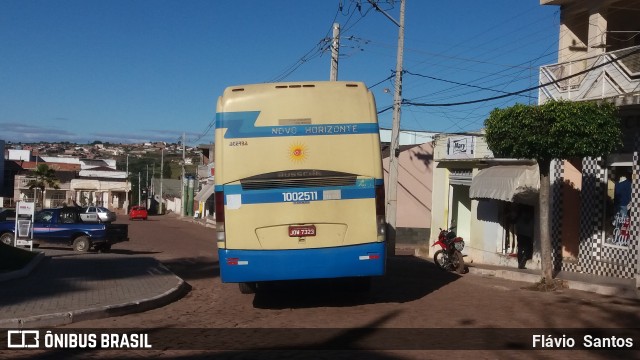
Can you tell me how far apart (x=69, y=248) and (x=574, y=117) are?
65.4ft

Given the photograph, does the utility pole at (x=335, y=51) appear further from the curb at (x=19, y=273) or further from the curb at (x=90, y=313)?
the curb at (x=90, y=313)

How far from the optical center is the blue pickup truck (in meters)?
25.1

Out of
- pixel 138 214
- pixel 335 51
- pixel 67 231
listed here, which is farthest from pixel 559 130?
pixel 138 214

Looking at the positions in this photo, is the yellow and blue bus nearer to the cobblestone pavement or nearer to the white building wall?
the cobblestone pavement

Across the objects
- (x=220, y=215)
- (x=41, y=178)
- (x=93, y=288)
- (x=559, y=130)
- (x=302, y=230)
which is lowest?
(x=93, y=288)

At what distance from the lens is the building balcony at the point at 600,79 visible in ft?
47.3

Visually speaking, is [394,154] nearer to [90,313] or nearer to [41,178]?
[90,313]

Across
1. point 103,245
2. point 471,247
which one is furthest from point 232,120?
point 103,245

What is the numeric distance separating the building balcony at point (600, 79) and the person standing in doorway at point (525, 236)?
3441 mm

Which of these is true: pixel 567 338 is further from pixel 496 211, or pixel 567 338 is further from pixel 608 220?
pixel 496 211

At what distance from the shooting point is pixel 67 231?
25.1 metres

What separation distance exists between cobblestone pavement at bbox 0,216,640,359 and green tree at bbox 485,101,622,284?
2.84 meters

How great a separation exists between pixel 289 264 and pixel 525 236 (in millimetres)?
10730

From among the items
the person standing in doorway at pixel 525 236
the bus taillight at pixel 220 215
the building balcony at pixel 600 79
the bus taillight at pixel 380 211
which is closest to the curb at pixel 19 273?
the bus taillight at pixel 220 215
